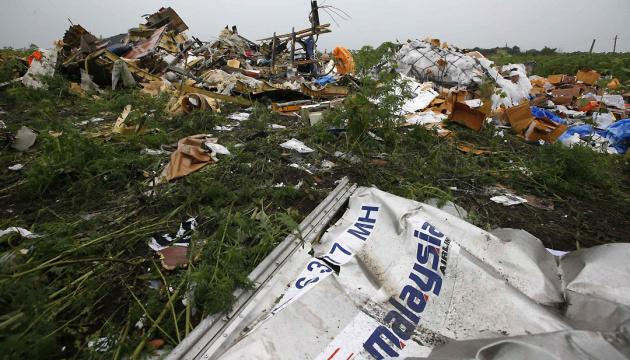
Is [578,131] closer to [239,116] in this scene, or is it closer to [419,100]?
[419,100]

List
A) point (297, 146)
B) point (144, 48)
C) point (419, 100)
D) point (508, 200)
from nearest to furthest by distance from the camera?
point (508, 200)
point (297, 146)
point (419, 100)
point (144, 48)

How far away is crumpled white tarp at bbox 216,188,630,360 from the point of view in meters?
1.20

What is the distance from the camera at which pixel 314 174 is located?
2.84m

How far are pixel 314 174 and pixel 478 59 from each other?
7040 millimetres

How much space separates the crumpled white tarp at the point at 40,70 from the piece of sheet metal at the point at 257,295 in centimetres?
638

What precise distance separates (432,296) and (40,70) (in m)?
7.82

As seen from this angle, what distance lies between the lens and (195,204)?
2.30m

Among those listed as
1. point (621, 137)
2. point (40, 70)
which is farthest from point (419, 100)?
point (40, 70)

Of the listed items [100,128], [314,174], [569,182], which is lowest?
[569,182]

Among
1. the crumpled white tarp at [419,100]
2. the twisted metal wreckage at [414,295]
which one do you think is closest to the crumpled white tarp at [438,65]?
the crumpled white tarp at [419,100]

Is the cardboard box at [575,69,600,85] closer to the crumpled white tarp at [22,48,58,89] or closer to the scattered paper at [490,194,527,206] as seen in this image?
the scattered paper at [490,194,527,206]

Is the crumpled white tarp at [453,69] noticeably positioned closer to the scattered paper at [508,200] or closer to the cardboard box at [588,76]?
the cardboard box at [588,76]

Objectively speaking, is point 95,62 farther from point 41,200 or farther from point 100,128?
point 41,200

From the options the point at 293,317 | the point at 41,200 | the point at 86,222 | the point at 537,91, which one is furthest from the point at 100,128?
the point at 537,91
